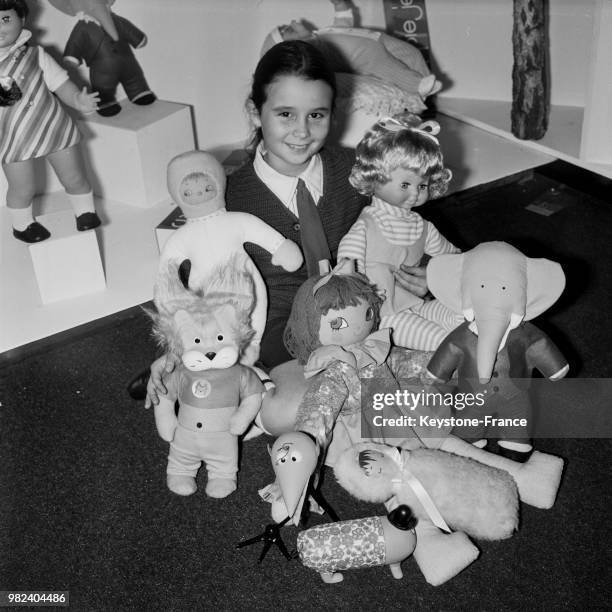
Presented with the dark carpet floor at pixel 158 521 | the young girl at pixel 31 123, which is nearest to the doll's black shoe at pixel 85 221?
the young girl at pixel 31 123

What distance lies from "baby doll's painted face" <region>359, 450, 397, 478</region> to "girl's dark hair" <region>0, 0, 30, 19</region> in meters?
1.10

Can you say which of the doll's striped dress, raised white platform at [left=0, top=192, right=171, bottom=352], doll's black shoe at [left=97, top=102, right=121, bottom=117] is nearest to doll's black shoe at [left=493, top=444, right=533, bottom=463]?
raised white platform at [left=0, top=192, right=171, bottom=352]

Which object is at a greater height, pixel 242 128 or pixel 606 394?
pixel 242 128

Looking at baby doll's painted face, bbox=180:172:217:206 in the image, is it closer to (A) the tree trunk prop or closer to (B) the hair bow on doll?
(B) the hair bow on doll

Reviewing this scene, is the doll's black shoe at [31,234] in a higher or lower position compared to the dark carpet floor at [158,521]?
higher

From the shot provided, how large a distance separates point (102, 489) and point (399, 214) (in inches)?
28.3

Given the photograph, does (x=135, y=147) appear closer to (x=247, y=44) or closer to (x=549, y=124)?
(x=247, y=44)

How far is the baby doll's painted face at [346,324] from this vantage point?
1294mm

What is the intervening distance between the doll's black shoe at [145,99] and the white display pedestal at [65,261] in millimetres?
460

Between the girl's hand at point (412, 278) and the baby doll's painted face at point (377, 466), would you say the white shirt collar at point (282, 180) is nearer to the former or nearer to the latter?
the girl's hand at point (412, 278)

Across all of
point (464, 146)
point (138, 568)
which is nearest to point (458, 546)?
point (138, 568)

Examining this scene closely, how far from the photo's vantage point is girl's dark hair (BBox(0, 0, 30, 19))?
155 centimetres

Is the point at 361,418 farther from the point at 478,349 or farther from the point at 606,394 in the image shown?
the point at 606,394

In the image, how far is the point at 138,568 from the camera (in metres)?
1.28
